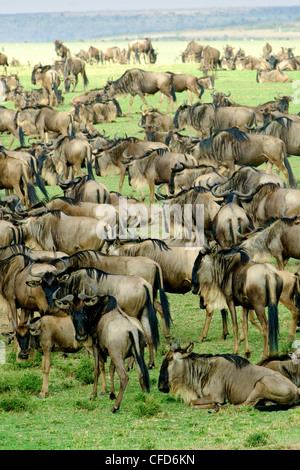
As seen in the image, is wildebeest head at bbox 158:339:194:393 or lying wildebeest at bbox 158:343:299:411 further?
wildebeest head at bbox 158:339:194:393

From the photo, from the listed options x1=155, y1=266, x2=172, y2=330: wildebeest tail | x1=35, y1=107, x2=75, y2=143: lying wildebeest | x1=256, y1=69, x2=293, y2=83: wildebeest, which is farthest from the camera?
x1=256, y1=69, x2=293, y2=83: wildebeest

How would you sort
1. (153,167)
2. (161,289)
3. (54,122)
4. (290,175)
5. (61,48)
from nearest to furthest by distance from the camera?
(161,289) → (153,167) → (290,175) → (54,122) → (61,48)

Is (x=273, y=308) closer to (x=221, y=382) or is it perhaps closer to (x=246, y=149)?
(x=221, y=382)

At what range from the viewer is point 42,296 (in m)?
8.39

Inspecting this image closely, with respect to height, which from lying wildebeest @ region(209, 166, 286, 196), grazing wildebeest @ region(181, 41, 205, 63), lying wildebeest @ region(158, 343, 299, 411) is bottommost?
grazing wildebeest @ region(181, 41, 205, 63)

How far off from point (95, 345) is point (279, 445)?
6.92 ft

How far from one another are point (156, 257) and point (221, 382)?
237cm

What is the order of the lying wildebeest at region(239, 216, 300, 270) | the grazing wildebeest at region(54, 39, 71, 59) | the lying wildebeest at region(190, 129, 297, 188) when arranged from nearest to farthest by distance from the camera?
the lying wildebeest at region(239, 216, 300, 270) < the lying wildebeest at region(190, 129, 297, 188) < the grazing wildebeest at region(54, 39, 71, 59)

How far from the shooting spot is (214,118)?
61.0 ft

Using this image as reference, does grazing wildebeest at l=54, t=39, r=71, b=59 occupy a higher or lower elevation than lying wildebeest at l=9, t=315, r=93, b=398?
lower

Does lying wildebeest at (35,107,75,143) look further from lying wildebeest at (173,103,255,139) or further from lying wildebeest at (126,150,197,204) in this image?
lying wildebeest at (126,150,197,204)

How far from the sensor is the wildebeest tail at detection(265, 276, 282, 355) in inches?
310

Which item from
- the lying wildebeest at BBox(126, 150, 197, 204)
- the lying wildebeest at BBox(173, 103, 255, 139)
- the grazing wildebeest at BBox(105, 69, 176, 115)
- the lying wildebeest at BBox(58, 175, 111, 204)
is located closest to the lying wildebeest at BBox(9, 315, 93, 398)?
the lying wildebeest at BBox(58, 175, 111, 204)

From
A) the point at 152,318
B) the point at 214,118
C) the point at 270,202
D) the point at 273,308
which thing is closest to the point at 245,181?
the point at 270,202
